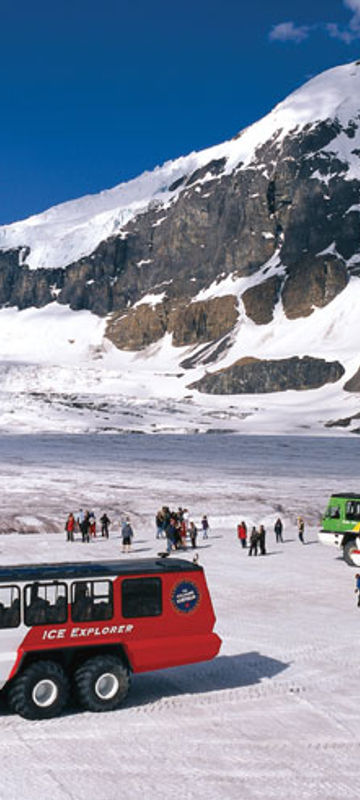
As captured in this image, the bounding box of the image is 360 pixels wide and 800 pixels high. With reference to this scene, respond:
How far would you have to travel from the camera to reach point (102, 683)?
1602cm

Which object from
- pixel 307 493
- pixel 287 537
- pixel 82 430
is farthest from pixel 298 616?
pixel 82 430

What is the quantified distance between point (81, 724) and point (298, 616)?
11144mm

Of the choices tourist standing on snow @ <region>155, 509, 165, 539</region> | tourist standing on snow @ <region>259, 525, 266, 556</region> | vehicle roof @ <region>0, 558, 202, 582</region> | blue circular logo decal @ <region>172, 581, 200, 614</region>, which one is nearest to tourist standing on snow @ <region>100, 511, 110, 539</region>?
tourist standing on snow @ <region>155, 509, 165, 539</region>

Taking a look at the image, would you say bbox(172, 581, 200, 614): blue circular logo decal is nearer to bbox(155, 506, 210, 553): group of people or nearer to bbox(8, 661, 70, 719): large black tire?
bbox(8, 661, 70, 719): large black tire

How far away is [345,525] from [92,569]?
2151 cm

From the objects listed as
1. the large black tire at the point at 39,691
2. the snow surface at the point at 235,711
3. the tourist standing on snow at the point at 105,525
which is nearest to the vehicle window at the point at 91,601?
the large black tire at the point at 39,691

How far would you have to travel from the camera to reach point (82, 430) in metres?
187

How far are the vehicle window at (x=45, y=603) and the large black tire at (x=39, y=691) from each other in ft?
2.46

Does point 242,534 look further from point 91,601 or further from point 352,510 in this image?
point 91,601

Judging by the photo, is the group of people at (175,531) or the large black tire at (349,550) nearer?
the large black tire at (349,550)

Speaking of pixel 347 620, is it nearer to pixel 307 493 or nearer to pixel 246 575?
pixel 246 575

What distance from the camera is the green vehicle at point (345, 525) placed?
116 feet

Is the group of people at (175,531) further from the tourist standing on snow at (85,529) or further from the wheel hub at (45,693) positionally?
the wheel hub at (45,693)

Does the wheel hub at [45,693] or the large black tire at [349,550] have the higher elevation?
the large black tire at [349,550]
